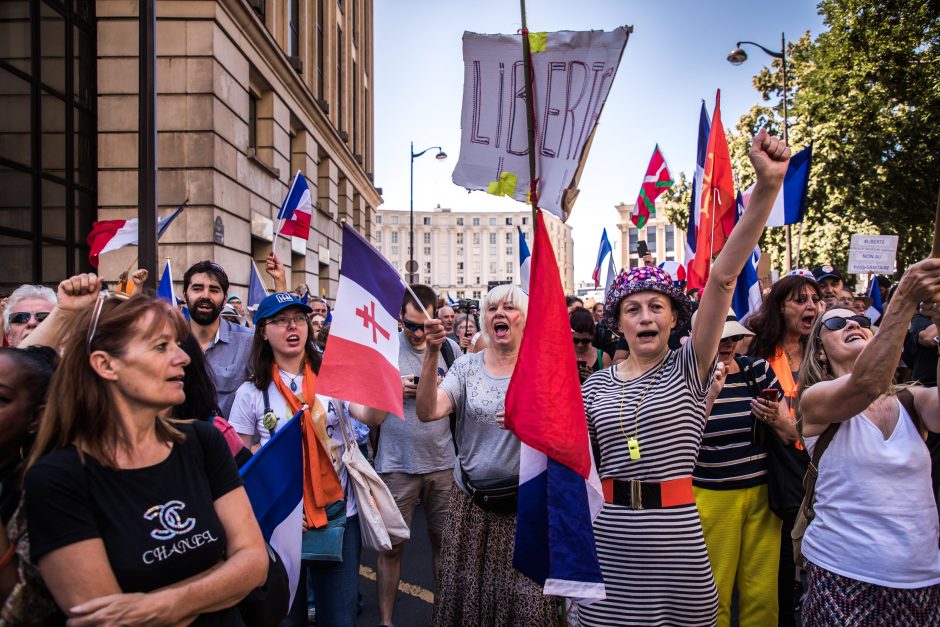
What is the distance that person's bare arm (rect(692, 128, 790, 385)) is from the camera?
91.8 inches

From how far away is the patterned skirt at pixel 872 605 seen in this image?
2617mm

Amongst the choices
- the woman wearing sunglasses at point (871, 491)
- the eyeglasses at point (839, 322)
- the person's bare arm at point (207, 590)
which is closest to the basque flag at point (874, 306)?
the eyeglasses at point (839, 322)

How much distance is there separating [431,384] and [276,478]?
3.35ft

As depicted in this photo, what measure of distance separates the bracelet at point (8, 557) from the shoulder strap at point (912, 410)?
334 centimetres

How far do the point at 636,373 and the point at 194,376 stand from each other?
192 centimetres

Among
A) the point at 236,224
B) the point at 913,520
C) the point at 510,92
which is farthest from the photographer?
the point at 236,224

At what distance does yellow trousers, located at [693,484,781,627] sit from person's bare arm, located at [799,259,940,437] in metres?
0.93

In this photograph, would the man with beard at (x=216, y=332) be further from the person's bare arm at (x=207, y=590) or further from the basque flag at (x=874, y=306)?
the basque flag at (x=874, y=306)

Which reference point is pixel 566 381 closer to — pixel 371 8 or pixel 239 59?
pixel 239 59

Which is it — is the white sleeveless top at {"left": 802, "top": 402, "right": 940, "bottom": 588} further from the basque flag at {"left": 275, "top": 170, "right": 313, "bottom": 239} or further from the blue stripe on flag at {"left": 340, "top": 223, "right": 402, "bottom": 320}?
A: the basque flag at {"left": 275, "top": 170, "right": 313, "bottom": 239}

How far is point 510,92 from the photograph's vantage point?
2.86 meters

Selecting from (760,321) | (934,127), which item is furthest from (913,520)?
(934,127)

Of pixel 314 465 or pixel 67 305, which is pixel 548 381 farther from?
pixel 67 305

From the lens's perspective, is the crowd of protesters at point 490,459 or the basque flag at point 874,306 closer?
the crowd of protesters at point 490,459
